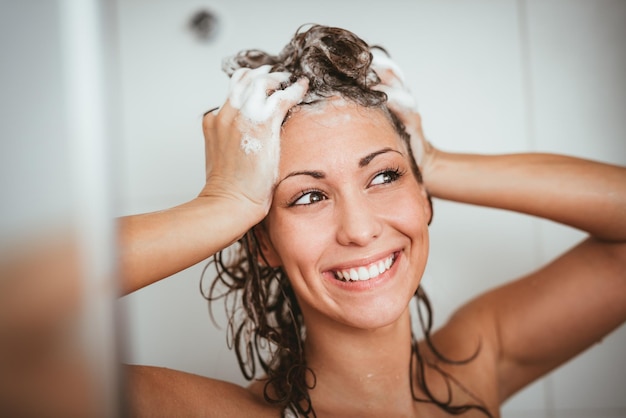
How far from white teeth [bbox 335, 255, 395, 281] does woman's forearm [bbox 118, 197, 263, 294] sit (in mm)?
183

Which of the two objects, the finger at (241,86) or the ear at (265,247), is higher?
the finger at (241,86)

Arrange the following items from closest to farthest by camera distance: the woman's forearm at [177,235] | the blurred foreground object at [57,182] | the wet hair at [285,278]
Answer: the blurred foreground object at [57,182] → the woman's forearm at [177,235] → the wet hair at [285,278]

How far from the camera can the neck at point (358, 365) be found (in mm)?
1152

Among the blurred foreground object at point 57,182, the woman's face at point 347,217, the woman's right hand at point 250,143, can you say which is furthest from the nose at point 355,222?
the blurred foreground object at point 57,182

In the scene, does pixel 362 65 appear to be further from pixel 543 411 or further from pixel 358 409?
pixel 543 411

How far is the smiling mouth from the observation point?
1043 mm

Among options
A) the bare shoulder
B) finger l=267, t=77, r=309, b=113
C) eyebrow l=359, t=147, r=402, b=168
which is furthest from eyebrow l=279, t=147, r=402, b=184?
the bare shoulder

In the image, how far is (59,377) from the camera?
374 mm

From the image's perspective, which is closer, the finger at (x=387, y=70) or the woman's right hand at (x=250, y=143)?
the woman's right hand at (x=250, y=143)

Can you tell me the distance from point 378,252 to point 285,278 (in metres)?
0.29

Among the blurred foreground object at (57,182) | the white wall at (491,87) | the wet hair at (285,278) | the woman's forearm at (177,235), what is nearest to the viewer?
the blurred foreground object at (57,182)

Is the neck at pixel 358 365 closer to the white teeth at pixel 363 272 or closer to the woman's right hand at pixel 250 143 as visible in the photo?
the white teeth at pixel 363 272

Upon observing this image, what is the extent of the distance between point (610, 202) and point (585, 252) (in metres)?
0.13

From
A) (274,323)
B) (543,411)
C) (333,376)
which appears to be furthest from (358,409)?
(543,411)
